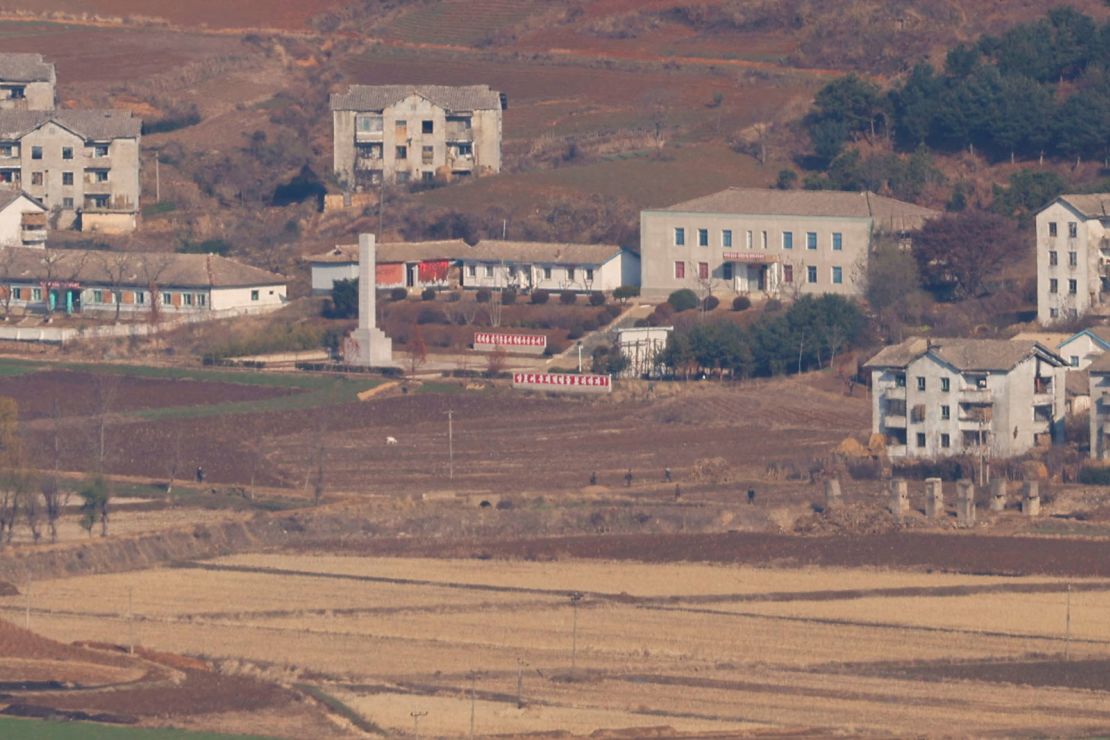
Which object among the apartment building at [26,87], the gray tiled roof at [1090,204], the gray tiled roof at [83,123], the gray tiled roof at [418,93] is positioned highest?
the apartment building at [26,87]

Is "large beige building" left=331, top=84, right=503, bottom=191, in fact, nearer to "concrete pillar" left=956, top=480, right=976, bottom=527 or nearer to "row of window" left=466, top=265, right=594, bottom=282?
"row of window" left=466, top=265, right=594, bottom=282

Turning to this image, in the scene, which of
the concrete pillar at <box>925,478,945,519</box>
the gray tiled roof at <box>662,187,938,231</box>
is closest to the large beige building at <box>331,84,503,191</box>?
the gray tiled roof at <box>662,187,938,231</box>

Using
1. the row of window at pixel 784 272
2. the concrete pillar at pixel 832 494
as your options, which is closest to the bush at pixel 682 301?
the row of window at pixel 784 272

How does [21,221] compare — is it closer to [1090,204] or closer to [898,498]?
[1090,204]

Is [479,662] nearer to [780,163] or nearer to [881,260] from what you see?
[881,260]

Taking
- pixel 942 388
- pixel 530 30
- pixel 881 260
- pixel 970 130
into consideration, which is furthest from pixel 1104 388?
pixel 530 30

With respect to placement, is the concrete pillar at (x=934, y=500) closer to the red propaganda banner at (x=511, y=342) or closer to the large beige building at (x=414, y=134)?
the red propaganda banner at (x=511, y=342)
